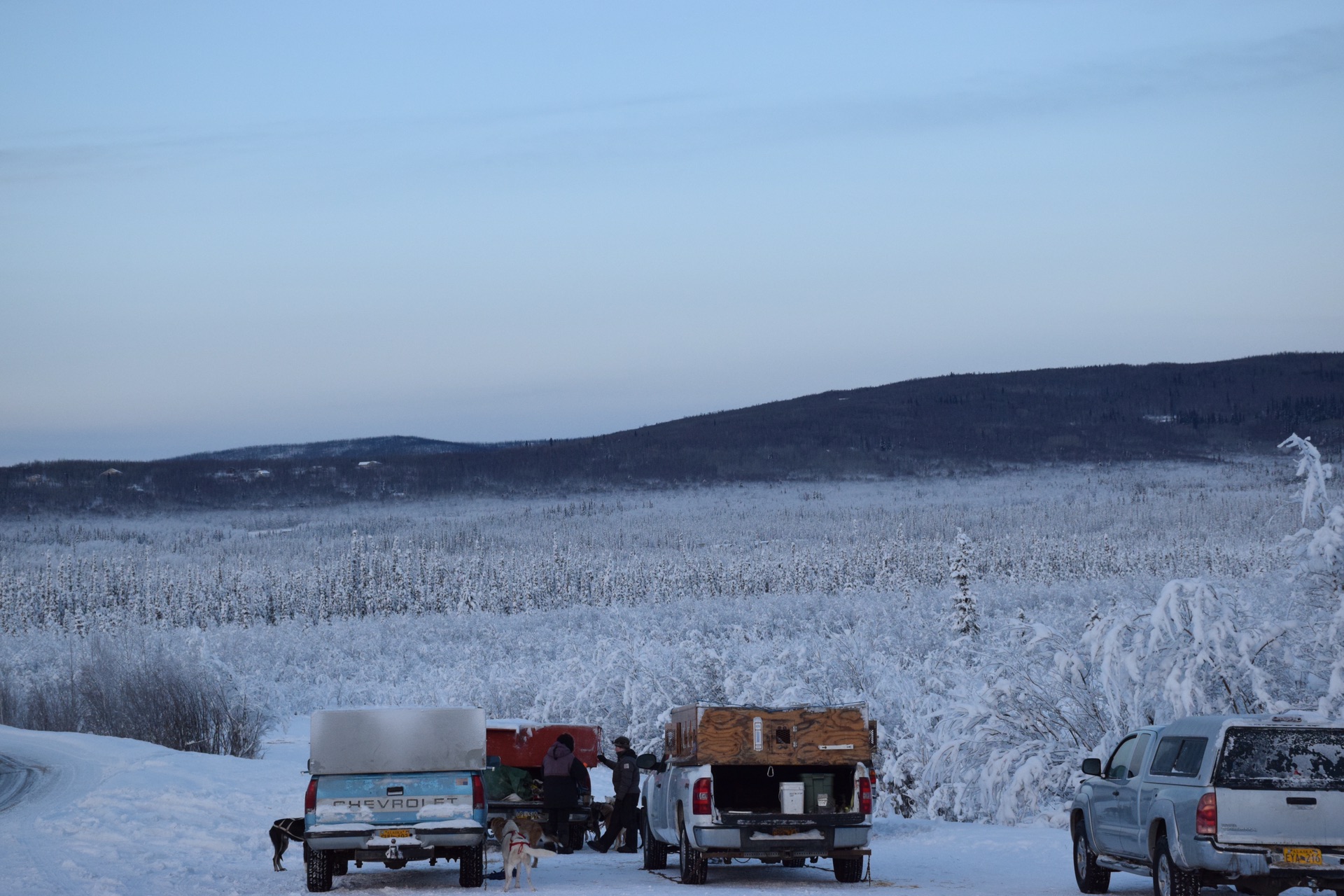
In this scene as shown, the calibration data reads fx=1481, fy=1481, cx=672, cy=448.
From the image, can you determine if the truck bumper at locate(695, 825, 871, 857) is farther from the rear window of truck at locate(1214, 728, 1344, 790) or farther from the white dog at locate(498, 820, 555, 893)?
the rear window of truck at locate(1214, 728, 1344, 790)

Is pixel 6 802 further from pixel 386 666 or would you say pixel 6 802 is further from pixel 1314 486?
pixel 386 666

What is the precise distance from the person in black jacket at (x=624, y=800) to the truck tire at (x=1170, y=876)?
28.3 ft

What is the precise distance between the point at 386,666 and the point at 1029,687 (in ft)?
241

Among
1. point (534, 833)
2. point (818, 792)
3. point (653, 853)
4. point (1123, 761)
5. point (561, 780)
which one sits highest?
point (1123, 761)

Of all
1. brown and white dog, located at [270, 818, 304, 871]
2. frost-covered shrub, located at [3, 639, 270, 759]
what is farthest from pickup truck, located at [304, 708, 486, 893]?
frost-covered shrub, located at [3, 639, 270, 759]

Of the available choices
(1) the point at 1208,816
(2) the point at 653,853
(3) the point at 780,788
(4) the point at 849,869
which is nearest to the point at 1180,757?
(1) the point at 1208,816

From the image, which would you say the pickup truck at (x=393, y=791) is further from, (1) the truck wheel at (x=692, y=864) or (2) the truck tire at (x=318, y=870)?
(1) the truck wheel at (x=692, y=864)

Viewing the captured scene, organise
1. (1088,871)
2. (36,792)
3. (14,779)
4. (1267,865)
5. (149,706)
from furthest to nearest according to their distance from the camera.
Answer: (149,706) → (14,779) → (36,792) → (1088,871) → (1267,865)

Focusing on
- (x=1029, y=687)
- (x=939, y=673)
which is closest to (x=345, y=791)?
(x=1029, y=687)

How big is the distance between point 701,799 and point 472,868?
2774 millimetres

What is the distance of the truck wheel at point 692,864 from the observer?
16.7 m

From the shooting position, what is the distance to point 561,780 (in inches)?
800

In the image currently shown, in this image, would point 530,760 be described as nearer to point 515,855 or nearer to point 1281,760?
point 515,855

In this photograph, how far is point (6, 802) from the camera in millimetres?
27688
